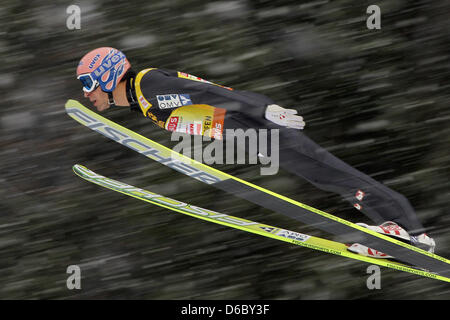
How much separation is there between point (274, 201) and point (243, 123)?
25.3 inches

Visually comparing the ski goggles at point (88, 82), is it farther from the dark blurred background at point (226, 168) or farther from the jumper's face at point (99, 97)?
the dark blurred background at point (226, 168)

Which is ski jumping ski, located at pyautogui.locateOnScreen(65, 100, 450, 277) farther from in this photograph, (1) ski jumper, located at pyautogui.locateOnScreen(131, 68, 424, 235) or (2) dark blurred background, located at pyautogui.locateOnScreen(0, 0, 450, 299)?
(2) dark blurred background, located at pyautogui.locateOnScreen(0, 0, 450, 299)

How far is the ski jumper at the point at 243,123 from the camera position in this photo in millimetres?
4539

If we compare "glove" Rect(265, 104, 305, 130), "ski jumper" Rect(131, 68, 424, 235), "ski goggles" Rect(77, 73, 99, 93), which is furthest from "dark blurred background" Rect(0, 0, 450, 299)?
"glove" Rect(265, 104, 305, 130)

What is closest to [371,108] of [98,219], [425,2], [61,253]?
[425,2]

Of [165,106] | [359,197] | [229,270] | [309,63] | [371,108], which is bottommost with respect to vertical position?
[229,270]

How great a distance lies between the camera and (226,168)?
6.21 m

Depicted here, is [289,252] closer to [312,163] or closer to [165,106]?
[312,163]

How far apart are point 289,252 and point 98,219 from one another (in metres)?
1.76

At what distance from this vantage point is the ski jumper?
4.54m

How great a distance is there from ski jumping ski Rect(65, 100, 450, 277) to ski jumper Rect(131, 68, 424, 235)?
0.61ft

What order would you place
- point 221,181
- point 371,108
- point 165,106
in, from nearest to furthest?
point 165,106
point 221,181
point 371,108

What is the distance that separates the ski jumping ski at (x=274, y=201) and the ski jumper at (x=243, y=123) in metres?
0.19

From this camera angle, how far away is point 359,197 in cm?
489
